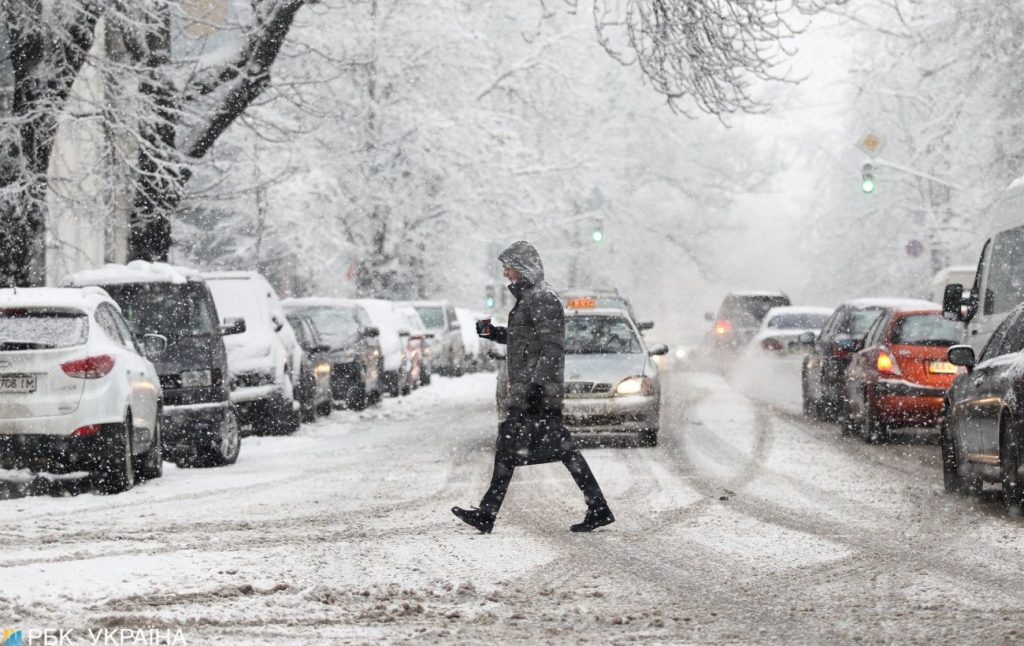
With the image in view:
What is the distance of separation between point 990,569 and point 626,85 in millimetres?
54537

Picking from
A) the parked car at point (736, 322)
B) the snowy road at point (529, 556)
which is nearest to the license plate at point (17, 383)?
the snowy road at point (529, 556)

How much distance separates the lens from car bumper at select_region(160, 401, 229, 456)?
15.7m

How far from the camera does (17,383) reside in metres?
12.7

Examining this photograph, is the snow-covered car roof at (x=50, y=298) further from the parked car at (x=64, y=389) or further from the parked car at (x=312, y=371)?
the parked car at (x=312, y=371)

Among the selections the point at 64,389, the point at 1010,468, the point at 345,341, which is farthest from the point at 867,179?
the point at 64,389

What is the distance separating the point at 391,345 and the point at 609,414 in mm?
11597

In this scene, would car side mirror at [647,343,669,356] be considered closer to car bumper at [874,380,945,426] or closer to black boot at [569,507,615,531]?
car bumper at [874,380,945,426]

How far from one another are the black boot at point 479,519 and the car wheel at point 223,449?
6108mm

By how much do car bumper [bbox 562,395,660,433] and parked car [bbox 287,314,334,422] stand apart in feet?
16.4

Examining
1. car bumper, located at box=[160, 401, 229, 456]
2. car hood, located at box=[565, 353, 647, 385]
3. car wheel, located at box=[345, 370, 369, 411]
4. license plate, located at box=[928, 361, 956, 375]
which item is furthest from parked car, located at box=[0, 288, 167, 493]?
car wheel, located at box=[345, 370, 369, 411]

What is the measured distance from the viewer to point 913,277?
5981 cm

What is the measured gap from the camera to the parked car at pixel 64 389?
41.4ft

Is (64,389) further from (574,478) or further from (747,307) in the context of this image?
(747,307)

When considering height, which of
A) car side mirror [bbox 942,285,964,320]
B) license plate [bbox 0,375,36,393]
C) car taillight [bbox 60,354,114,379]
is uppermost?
car side mirror [bbox 942,285,964,320]
